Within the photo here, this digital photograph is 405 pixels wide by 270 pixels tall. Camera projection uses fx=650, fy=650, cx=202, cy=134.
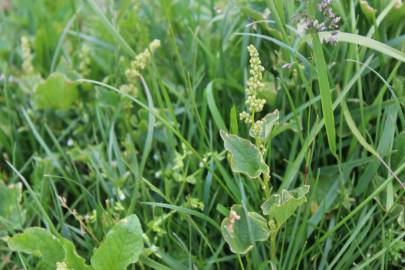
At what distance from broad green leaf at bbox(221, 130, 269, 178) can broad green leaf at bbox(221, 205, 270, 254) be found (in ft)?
0.29

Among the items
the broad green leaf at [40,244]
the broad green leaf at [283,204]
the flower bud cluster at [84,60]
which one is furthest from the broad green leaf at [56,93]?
the broad green leaf at [283,204]

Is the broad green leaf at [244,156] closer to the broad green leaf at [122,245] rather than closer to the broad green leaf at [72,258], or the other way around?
the broad green leaf at [122,245]

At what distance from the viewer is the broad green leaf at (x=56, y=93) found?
6.47 ft

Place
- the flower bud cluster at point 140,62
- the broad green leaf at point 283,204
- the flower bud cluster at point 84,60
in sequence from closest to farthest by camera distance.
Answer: the broad green leaf at point 283,204 < the flower bud cluster at point 140,62 < the flower bud cluster at point 84,60

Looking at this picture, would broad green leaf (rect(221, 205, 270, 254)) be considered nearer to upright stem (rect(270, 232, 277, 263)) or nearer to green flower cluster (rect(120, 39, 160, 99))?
upright stem (rect(270, 232, 277, 263))

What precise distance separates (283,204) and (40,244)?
0.57m

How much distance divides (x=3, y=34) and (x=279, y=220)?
1.53m

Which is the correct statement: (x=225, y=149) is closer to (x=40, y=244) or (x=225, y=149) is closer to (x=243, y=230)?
(x=243, y=230)

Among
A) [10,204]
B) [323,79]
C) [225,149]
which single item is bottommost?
[10,204]

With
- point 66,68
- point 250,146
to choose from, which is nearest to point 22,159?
point 66,68

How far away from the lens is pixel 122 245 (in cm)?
140

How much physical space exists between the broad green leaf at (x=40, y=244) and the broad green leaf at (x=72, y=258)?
0.23 feet

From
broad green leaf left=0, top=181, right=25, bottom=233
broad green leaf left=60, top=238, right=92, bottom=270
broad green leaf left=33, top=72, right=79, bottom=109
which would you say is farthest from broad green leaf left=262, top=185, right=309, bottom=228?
broad green leaf left=33, top=72, right=79, bottom=109

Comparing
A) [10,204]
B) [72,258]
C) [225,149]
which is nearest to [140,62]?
[225,149]
